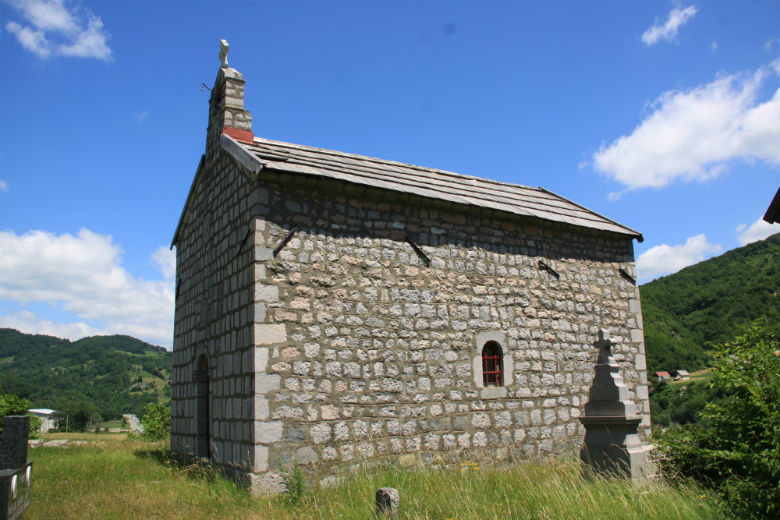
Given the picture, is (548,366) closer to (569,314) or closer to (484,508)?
(569,314)

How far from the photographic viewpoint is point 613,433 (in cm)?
Answer: 744

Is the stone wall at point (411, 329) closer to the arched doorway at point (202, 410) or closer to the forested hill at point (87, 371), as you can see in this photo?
the arched doorway at point (202, 410)

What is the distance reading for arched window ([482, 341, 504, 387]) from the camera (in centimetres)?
963

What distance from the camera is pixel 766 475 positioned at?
4.95 meters

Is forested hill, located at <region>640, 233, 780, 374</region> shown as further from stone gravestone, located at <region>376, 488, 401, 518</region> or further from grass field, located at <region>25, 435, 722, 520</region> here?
stone gravestone, located at <region>376, 488, 401, 518</region>

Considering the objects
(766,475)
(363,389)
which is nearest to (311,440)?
(363,389)

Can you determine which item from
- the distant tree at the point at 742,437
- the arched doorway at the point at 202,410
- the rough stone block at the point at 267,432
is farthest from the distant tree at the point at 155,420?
the distant tree at the point at 742,437

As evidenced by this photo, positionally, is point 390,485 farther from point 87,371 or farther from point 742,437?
point 87,371

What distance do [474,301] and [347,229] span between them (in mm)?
2669

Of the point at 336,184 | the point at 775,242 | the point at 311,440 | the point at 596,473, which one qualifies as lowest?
the point at 596,473

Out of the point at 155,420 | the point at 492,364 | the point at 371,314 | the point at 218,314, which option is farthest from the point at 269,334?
the point at 155,420

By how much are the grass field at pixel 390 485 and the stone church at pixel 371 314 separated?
1.69 feet

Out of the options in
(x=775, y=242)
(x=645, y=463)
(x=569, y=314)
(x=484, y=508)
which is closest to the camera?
(x=484, y=508)

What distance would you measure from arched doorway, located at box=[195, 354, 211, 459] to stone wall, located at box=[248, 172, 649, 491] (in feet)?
7.95
